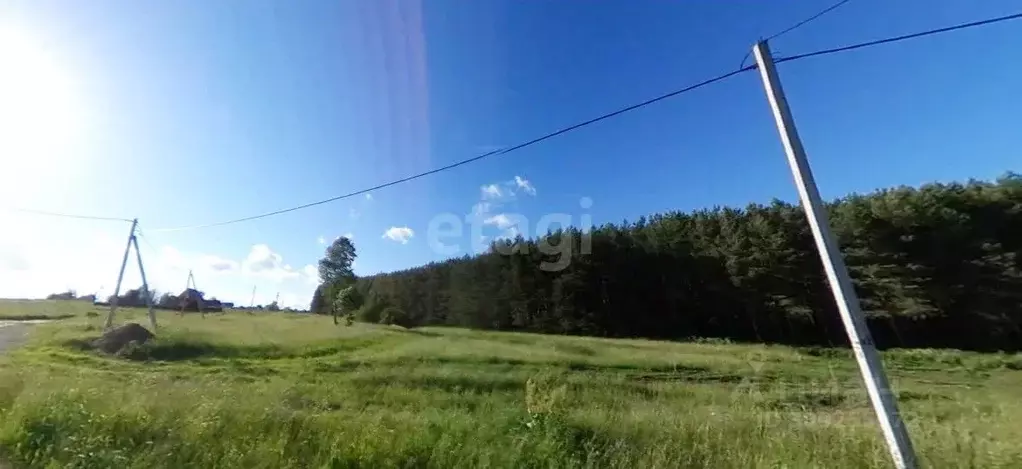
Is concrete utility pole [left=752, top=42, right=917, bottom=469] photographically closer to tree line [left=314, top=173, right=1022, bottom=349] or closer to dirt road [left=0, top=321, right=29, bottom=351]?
dirt road [left=0, top=321, right=29, bottom=351]

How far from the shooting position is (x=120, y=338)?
928 inches

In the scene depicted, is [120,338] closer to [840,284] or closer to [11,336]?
[11,336]

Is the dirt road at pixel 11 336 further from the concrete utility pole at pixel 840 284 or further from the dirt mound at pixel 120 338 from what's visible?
the concrete utility pole at pixel 840 284

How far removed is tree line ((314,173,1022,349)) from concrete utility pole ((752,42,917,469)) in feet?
136

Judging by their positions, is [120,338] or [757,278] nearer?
[120,338]

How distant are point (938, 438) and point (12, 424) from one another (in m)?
10.7

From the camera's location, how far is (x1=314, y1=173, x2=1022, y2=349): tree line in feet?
119

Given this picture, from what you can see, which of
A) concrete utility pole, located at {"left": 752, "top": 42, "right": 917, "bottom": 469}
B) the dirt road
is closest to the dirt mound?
the dirt road

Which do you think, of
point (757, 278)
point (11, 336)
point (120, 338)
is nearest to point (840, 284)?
point (120, 338)

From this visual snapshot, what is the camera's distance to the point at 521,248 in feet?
187

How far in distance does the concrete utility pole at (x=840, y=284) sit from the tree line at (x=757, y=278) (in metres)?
41.6

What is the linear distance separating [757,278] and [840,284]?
1839 inches

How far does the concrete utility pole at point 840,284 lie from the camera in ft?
11.8

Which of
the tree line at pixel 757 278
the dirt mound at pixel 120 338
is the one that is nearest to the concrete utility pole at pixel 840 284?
the dirt mound at pixel 120 338
